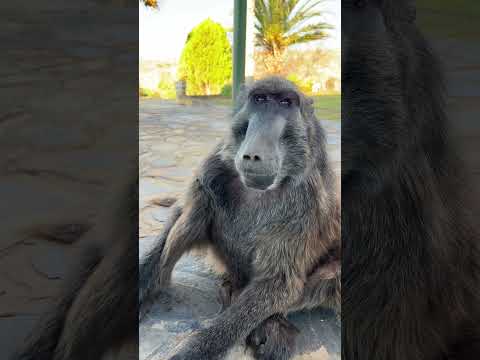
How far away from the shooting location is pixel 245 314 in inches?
49.6

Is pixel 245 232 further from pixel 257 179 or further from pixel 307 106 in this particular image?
pixel 307 106

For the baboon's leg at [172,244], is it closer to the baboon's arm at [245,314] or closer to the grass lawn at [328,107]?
the baboon's arm at [245,314]

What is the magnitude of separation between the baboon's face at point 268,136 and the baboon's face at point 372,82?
21 centimetres

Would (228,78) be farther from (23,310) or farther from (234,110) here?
(23,310)

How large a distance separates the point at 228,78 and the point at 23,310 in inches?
41.7

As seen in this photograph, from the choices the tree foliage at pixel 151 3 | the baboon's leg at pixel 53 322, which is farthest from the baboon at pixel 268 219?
the tree foliage at pixel 151 3

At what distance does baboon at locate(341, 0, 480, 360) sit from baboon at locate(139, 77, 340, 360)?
0.32 feet

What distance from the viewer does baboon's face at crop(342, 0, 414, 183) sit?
1.29 metres

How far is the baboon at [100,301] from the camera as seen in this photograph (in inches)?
48.6

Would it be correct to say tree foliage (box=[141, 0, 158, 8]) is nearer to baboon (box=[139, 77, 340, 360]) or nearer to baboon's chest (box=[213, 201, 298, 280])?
baboon (box=[139, 77, 340, 360])

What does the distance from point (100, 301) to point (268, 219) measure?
58 centimetres

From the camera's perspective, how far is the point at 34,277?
4.65ft

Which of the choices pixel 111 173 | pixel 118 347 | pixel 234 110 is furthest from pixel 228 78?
pixel 118 347

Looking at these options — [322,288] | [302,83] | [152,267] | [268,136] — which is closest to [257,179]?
[268,136]
